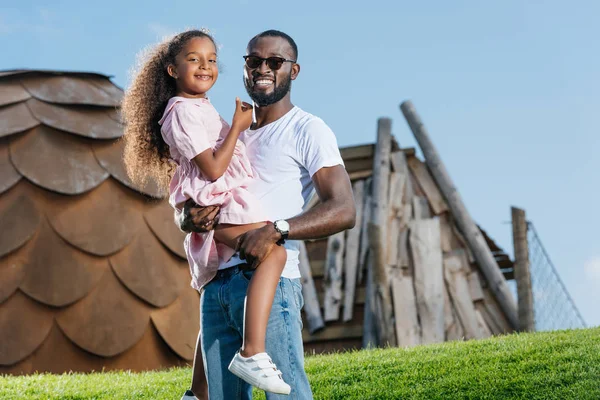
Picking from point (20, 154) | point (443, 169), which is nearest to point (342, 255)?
point (443, 169)

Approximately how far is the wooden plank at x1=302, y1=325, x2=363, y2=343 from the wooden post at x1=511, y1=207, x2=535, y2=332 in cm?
186

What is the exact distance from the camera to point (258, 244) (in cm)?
246

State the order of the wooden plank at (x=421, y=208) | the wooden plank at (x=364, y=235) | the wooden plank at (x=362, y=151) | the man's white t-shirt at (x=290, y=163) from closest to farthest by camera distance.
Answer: the man's white t-shirt at (x=290, y=163), the wooden plank at (x=364, y=235), the wooden plank at (x=421, y=208), the wooden plank at (x=362, y=151)

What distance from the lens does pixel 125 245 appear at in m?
6.49

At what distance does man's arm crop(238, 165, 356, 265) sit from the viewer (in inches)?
97.0

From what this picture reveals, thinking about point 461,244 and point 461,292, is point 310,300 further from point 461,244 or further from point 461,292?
point 461,244

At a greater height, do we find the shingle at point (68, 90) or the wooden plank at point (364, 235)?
the shingle at point (68, 90)

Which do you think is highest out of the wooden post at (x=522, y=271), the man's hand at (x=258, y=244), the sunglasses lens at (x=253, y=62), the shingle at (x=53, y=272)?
the sunglasses lens at (x=253, y=62)

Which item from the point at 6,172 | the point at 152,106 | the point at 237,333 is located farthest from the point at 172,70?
the point at 6,172

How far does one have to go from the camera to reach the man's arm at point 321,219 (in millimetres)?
2465

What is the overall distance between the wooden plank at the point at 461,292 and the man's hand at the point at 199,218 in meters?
7.03

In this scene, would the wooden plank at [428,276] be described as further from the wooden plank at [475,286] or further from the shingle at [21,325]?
the shingle at [21,325]

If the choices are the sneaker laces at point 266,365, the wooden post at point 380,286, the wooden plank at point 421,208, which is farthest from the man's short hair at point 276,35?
the wooden plank at point 421,208

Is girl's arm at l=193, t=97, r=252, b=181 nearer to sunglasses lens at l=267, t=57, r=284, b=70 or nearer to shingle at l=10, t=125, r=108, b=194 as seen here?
sunglasses lens at l=267, t=57, r=284, b=70
